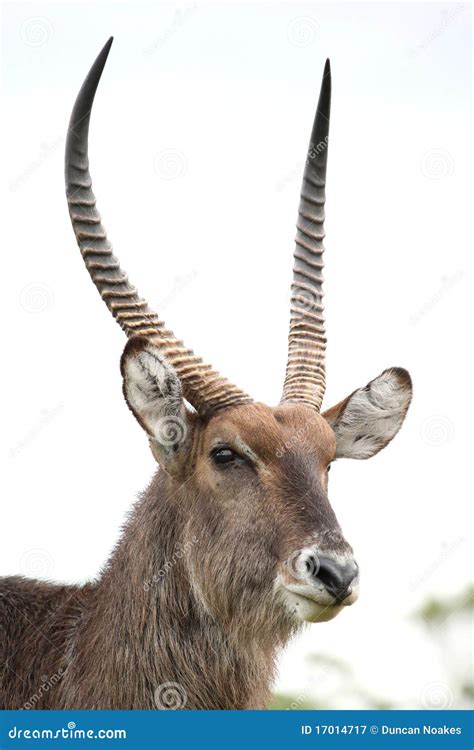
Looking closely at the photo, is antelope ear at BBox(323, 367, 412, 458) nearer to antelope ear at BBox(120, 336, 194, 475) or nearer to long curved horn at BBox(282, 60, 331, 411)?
long curved horn at BBox(282, 60, 331, 411)

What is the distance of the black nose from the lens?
26.2ft

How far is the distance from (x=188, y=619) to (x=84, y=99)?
4090 millimetres

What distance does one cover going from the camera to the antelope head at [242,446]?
8438mm

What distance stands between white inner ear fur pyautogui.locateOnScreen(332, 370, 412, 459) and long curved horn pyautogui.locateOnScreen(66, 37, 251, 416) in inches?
42.9

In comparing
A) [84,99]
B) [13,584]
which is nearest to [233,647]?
[13,584]

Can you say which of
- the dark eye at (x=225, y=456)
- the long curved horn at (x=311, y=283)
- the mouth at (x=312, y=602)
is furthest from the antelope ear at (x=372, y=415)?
the mouth at (x=312, y=602)

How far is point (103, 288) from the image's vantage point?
9750mm

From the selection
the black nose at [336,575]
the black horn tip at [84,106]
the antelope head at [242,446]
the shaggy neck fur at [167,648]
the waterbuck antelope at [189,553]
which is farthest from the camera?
the black horn tip at [84,106]

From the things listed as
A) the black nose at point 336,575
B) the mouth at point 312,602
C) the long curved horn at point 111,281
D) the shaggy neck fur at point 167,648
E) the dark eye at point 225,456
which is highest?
the long curved horn at point 111,281

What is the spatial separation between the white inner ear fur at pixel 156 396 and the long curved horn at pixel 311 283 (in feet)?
3.85

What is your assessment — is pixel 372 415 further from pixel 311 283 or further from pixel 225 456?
pixel 225 456

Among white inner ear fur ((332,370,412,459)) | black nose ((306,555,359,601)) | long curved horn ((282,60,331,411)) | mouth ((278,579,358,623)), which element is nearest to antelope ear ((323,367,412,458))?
white inner ear fur ((332,370,412,459))

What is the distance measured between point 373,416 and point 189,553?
2.02m

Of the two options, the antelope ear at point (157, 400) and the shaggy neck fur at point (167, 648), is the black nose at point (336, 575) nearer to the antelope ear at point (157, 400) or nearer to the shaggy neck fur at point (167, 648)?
the shaggy neck fur at point (167, 648)
